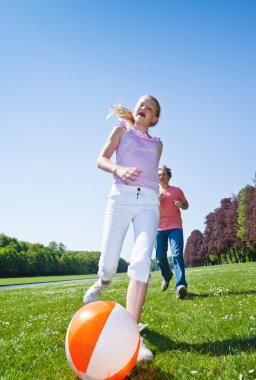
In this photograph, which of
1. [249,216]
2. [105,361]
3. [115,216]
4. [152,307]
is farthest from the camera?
[249,216]

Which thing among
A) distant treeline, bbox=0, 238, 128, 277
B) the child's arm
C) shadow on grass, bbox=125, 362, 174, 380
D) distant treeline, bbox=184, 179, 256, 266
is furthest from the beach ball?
distant treeline, bbox=0, 238, 128, 277

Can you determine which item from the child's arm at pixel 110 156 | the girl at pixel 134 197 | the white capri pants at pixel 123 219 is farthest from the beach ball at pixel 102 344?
the child's arm at pixel 110 156

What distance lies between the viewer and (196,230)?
136125mm

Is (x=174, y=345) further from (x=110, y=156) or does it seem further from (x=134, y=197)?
(x=110, y=156)

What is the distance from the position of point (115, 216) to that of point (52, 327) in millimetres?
2702

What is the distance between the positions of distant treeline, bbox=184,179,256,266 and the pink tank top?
58787mm

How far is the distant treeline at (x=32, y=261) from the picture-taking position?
115000 mm

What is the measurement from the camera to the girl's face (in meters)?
5.30

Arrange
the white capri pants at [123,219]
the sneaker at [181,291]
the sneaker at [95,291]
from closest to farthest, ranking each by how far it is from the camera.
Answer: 1. the white capri pants at [123,219]
2. the sneaker at [95,291]
3. the sneaker at [181,291]

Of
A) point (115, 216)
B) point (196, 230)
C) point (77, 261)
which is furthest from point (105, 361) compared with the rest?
point (77, 261)

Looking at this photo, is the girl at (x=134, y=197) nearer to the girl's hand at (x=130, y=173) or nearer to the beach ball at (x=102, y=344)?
the girl's hand at (x=130, y=173)

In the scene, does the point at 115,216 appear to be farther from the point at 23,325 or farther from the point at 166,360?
the point at 23,325

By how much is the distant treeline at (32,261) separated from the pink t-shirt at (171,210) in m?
113

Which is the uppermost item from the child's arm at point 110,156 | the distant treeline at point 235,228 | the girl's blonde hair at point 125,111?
the distant treeline at point 235,228
